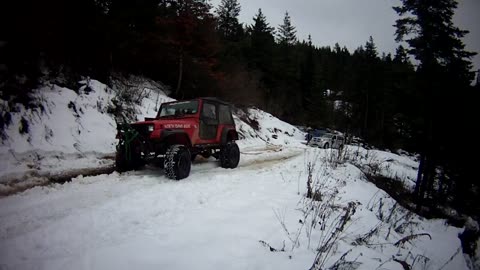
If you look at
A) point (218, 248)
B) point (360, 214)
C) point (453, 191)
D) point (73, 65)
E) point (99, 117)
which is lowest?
point (453, 191)

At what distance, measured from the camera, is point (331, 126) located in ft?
136

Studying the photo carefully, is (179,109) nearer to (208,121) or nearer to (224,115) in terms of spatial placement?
(208,121)

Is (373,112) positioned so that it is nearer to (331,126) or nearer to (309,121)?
(331,126)

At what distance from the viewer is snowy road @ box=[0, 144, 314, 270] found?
2.55 meters

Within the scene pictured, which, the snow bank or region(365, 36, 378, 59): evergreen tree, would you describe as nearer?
the snow bank

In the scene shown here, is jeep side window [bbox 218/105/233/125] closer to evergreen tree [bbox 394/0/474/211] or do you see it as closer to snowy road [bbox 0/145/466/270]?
snowy road [bbox 0/145/466/270]

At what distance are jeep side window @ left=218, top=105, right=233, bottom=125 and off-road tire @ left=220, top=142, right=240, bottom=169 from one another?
84 cm

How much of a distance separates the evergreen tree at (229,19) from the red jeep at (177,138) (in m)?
33.3

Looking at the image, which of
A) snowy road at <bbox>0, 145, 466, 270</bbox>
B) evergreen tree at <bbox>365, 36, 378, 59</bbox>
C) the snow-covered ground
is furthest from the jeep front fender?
evergreen tree at <bbox>365, 36, 378, 59</bbox>

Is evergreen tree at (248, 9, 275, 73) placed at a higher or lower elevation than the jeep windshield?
higher

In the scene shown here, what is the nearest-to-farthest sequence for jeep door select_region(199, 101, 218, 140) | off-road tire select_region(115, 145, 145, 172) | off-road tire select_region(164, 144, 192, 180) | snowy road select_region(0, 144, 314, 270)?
1. snowy road select_region(0, 144, 314, 270)
2. off-road tire select_region(164, 144, 192, 180)
3. off-road tire select_region(115, 145, 145, 172)
4. jeep door select_region(199, 101, 218, 140)

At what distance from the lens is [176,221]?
3586mm

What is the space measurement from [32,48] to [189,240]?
9.49 metres

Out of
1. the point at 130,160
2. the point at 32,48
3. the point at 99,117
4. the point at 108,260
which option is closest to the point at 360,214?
the point at 108,260
